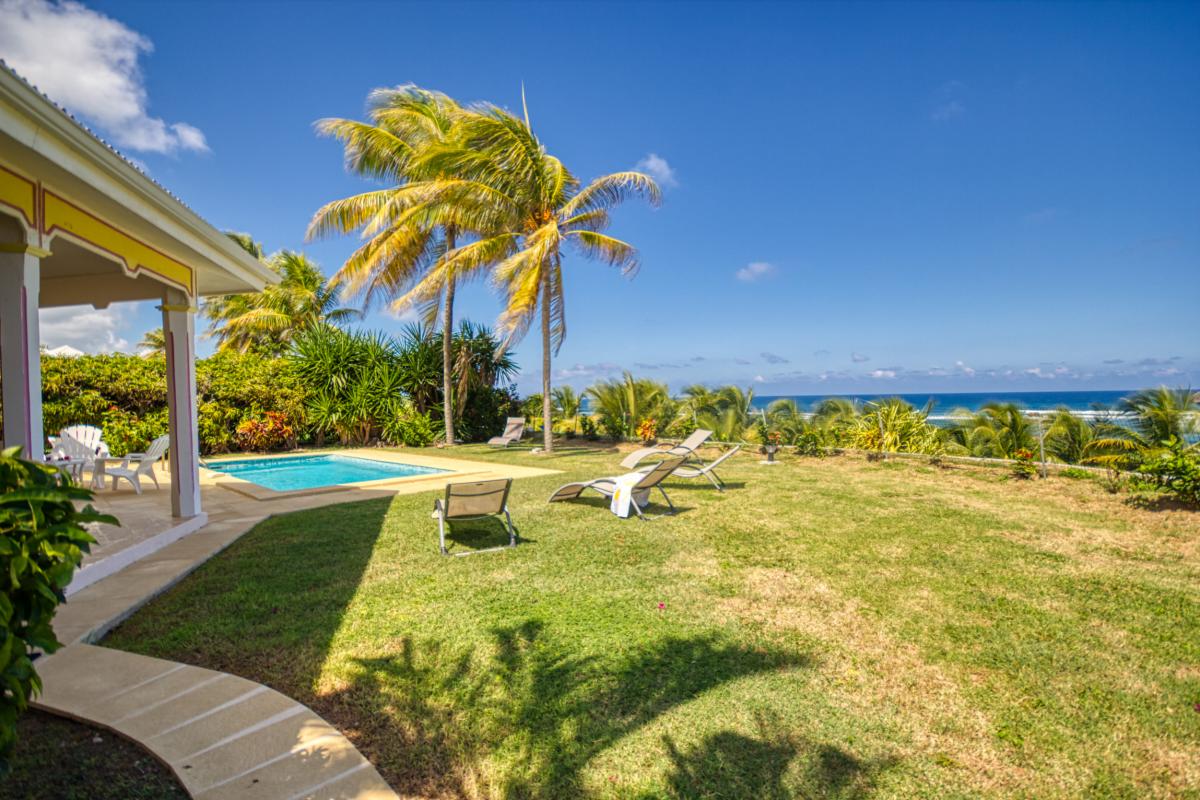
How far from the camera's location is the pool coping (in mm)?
9165

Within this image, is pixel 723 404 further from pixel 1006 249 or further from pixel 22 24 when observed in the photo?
pixel 1006 249

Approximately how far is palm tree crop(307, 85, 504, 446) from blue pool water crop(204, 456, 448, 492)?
3.08 m

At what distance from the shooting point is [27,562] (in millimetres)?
1435

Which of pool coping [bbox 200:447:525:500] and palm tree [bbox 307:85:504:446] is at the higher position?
palm tree [bbox 307:85:504:446]

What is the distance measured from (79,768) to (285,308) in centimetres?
2644

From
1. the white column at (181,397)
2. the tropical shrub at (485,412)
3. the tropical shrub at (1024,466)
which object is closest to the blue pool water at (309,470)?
the tropical shrub at (485,412)

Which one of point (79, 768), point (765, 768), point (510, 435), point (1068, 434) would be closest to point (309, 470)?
point (510, 435)

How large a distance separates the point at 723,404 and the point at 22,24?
14273 mm

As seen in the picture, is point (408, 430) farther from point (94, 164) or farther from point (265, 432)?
point (94, 164)

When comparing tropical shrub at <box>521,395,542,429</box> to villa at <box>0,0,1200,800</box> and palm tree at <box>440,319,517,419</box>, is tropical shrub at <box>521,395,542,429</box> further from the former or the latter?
palm tree at <box>440,319,517,419</box>

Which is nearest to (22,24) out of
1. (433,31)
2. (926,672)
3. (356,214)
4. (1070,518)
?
(433,31)

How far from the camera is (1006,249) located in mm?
36625

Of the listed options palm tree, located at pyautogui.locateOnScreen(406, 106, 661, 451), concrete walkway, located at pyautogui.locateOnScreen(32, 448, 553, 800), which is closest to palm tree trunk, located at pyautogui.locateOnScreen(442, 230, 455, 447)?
palm tree, located at pyautogui.locateOnScreen(406, 106, 661, 451)

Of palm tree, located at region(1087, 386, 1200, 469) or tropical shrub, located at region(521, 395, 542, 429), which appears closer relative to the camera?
palm tree, located at region(1087, 386, 1200, 469)
